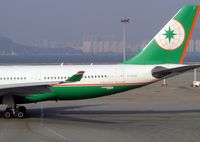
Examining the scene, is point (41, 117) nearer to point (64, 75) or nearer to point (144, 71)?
point (64, 75)

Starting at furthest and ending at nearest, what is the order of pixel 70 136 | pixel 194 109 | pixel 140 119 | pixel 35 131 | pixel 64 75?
pixel 194 109 → pixel 64 75 → pixel 140 119 → pixel 35 131 → pixel 70 136

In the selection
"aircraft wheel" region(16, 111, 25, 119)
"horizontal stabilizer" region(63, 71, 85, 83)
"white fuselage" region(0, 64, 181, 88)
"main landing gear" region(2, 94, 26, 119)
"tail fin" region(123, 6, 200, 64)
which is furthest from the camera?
"tail fin" region(123, 6, 200, 64)

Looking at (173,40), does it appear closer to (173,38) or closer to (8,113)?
(173,38)

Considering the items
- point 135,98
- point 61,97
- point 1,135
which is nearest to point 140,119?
point 61,97

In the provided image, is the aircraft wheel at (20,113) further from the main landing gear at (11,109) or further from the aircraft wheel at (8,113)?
the aircraft wheel at (8,113)

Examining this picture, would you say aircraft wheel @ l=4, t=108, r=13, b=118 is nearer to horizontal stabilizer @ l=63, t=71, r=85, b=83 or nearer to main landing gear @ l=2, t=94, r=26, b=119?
main landing gear @ l=2, t=94, r=26, b=119

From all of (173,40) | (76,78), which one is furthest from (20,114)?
(173,40)

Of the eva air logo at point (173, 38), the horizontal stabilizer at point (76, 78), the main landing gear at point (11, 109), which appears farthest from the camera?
the eva air logo at point (173, 38)

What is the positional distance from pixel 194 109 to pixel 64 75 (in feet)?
30.9

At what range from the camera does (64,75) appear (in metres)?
28.4

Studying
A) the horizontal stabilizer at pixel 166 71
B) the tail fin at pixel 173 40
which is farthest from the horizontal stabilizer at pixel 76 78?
the horizontal stabilizer at pixel 166 71

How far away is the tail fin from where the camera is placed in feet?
96.7

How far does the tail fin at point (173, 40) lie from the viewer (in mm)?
29484

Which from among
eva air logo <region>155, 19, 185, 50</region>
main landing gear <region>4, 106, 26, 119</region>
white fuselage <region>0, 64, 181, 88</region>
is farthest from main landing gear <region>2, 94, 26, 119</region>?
eva air logo <region>155, 19, 185, 50</region>
